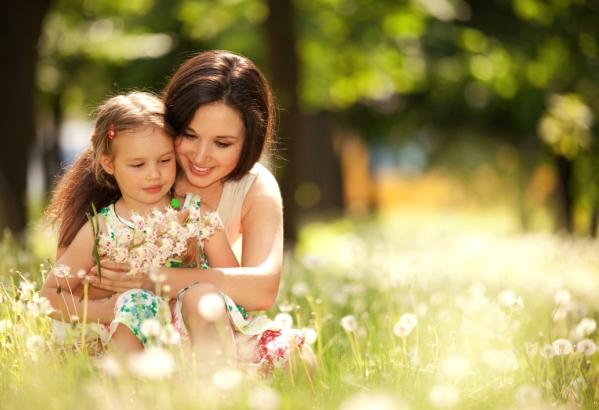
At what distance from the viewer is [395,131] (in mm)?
15648

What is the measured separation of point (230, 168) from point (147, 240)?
2.36ft

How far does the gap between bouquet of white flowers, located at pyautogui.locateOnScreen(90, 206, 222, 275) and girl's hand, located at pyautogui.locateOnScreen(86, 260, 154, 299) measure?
4 cm

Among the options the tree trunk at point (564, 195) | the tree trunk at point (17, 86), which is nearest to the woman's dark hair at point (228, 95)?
the tree trunk at point (17, 86)

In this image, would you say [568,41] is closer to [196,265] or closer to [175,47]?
[175,47]

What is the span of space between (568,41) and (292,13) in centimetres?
419

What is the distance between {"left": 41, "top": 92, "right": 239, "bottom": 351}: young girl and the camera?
3.29m

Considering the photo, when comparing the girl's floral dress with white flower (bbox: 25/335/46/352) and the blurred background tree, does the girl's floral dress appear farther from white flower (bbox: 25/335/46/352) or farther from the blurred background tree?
the blurred background tree

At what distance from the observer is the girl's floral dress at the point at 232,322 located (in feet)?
9.91

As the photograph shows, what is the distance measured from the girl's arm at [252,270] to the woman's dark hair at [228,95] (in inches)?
7.3

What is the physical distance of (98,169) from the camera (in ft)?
11.8

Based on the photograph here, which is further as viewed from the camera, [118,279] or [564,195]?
[564,195]

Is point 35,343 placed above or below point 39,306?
below

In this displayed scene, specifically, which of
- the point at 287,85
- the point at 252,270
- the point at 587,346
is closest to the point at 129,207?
the point at 252,270

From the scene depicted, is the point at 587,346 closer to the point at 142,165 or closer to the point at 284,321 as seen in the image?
the point at 284,321
